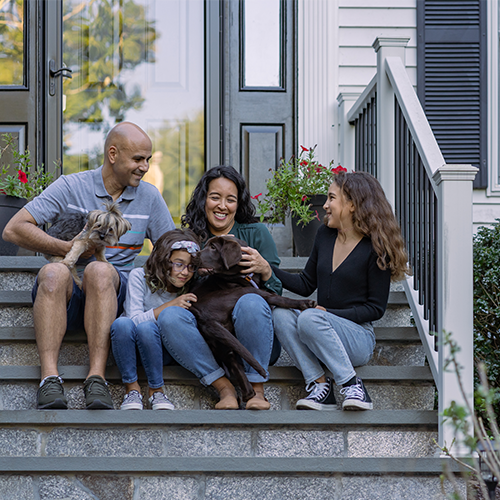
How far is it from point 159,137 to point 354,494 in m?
3.38

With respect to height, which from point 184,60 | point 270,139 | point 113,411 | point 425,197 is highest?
point 184,60

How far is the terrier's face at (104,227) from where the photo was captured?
2.93 m

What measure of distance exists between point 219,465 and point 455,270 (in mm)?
1248

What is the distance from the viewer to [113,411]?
264cm

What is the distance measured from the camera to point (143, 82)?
16.7 ft

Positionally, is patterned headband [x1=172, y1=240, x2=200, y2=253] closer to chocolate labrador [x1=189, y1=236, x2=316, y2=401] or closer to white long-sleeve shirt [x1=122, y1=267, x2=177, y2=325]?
chocolate labrador [x1=189, y1=236, x2=316, y2=401]

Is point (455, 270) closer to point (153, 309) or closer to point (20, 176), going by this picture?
point (153, 309)

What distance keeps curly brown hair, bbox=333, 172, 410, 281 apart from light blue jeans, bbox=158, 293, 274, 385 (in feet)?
1.96

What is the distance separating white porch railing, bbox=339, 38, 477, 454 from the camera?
2664 millimetres

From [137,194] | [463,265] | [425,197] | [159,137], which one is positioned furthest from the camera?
[159,137]

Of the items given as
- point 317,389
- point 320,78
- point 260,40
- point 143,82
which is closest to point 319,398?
point 317,389

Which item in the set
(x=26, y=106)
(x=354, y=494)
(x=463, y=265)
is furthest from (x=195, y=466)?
(x=26, y=106)

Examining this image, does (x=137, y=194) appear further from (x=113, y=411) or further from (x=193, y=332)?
(x=113, y=411)

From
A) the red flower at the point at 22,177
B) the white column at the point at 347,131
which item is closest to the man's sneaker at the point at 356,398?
the white column at the point at 347,131
